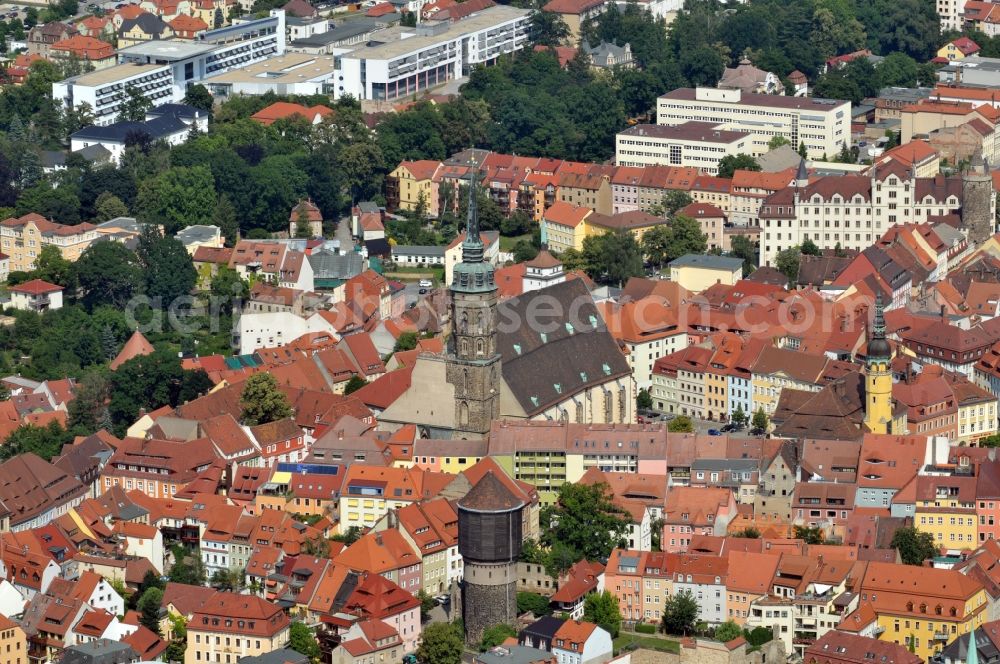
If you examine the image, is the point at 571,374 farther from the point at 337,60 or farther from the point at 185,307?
the point at 337,60

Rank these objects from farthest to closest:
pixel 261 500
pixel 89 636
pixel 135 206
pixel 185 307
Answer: pixel 135 206, pixel 185 307, pixel 261 500, pixel 89 636

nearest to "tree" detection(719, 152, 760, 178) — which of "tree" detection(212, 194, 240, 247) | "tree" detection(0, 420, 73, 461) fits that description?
"tree" detection(212, 194, 240, 247)

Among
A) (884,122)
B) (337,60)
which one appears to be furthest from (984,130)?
(337,60)

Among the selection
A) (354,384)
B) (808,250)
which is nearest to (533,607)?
(354,384)

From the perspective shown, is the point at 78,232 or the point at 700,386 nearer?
the point at 700,386

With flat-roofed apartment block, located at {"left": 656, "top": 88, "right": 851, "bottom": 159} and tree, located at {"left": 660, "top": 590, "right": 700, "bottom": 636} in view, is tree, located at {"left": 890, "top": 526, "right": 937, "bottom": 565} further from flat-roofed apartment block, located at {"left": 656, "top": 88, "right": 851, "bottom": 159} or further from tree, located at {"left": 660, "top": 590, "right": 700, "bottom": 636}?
flat-roofed apartment block, located at {"left": 656, "top": 88, "right": 851, "bottom": 159}

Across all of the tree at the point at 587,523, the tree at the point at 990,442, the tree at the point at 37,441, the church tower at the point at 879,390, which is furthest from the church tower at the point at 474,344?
the tree at the point at 990,442

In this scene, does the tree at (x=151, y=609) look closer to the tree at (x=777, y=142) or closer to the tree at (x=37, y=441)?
the tree at (x=37, y=441)
